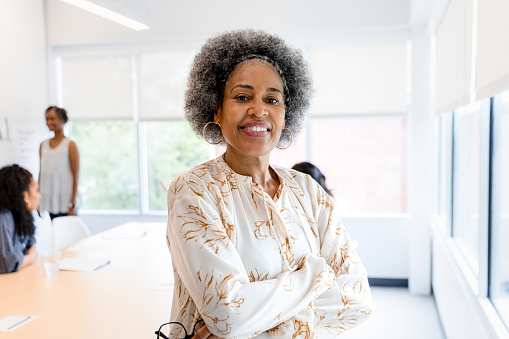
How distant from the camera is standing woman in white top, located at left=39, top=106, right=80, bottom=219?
484 centimetres

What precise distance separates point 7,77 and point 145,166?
172cm

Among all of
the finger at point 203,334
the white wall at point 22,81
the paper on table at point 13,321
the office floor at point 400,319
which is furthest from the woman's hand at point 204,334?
the white wall at point 22,81

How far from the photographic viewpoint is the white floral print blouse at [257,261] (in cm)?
116

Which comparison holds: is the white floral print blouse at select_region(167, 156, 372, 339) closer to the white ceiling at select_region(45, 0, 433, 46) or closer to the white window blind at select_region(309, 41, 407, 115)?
the white ceiling at select_region(45, 0, 433, 46)

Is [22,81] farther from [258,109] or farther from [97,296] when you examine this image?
[258,109]

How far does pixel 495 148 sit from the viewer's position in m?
2.32

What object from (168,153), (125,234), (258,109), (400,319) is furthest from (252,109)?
(168,153)

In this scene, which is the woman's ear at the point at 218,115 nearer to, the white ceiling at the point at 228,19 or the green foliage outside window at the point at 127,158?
the white ceiling at the point at 228,19

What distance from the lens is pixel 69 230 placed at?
12.2 feet

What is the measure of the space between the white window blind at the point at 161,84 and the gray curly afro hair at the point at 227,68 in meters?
3.75

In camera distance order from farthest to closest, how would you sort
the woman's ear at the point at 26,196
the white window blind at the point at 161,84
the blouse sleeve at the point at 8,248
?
the white window blind at the point at 161,84 → the woman's ear at the point at 26,196 → the blouse sleeve at the point at 8,248

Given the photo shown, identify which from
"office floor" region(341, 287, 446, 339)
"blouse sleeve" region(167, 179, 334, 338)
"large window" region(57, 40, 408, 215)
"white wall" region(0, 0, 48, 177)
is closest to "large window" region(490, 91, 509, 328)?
"office floor" region(341, 287, 446, 339)

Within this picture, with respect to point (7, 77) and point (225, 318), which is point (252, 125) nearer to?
point (225, 318)

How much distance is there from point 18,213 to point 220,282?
235 cm
